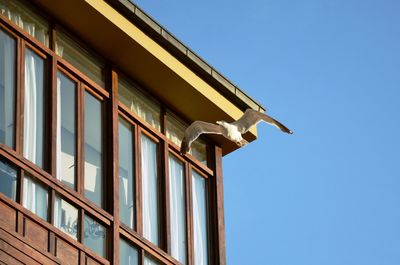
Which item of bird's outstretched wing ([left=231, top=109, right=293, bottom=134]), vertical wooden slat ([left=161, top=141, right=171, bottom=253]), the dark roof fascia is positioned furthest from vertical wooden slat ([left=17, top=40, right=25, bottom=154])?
bird's outstretched wing ([left=231, top=109, right=293, bottom=134])

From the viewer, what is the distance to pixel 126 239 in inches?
1180

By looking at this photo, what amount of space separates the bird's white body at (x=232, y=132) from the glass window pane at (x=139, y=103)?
117 cm

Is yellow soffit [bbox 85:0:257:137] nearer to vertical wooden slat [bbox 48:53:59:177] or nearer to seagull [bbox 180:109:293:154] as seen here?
seagull [bbox 180:109:293:154]

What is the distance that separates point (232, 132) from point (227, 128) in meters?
0.12

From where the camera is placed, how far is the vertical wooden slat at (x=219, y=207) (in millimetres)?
32625

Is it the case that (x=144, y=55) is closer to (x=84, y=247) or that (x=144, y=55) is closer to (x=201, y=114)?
(x=201, y=114)

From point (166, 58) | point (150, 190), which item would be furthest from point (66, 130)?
point (166, 58)

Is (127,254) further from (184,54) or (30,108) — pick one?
(184,54)

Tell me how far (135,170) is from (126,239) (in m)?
1.60

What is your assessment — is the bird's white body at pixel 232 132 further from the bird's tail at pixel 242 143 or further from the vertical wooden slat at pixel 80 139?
the vertical wooden slat at pixel 80 139

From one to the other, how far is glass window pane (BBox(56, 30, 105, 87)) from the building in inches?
0.9

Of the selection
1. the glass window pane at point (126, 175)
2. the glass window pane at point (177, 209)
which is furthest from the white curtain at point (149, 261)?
the glass window pane at point (177, 209)

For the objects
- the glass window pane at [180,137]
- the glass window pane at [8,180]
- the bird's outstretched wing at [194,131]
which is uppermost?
the glass window pane at [180,137]

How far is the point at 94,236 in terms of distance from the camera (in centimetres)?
2922
